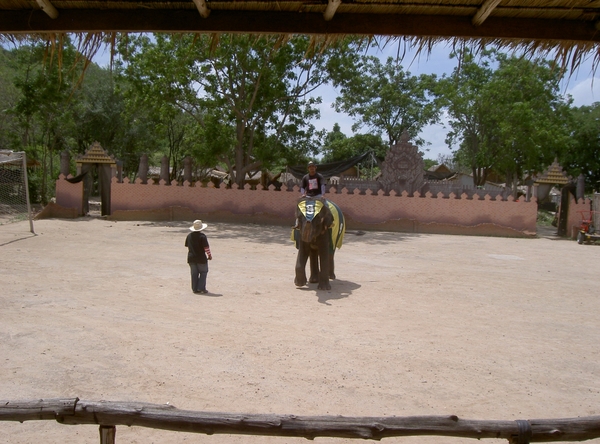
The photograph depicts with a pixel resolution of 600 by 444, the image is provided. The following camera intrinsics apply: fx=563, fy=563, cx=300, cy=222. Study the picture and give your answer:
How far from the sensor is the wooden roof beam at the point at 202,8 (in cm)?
318

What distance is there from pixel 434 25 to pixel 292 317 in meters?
5.00

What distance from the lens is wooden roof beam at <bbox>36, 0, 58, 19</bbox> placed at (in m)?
3.23

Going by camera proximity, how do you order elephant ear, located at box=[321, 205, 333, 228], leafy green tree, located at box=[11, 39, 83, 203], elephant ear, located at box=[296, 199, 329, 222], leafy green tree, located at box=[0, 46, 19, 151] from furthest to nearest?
leafy green tree, located at box=[0, 46, 19, 151]
leafy green tree, located at box=[11, 39, 83, 203]
elephant ear, located at box=[321, 205, 333, 228]
elephant ear, located at box=[296, 199, 329, 222]

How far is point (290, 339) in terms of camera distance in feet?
21.6

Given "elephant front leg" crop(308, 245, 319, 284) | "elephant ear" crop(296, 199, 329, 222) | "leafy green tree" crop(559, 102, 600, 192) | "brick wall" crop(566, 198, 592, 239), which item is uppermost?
"leafy green tree" crop(559, 102, 600, 192)

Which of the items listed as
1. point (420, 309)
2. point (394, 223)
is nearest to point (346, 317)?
point (420, 309)

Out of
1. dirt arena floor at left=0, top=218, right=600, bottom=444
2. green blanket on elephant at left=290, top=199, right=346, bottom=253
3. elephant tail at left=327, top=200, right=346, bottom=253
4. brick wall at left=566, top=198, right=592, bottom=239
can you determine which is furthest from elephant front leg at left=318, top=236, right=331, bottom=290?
brick wall at left=566, top=198, right=592, bottom=239

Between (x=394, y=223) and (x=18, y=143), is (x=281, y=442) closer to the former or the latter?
(x=394, y=223)

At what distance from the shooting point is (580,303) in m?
9.31

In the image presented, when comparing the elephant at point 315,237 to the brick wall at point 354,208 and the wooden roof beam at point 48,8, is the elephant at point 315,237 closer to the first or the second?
the wooden roof beam at point 48,8

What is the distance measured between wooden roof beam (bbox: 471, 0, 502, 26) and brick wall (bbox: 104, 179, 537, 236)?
1790 cm

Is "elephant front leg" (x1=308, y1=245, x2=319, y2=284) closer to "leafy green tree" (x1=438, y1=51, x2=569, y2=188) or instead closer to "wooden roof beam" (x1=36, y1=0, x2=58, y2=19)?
"wooden roof beam" (x1=36, y1=0, x2=58, y2=19)

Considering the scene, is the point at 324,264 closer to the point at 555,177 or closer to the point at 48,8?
the point at 48,8

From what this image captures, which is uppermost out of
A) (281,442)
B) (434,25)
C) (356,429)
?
(434,25)
